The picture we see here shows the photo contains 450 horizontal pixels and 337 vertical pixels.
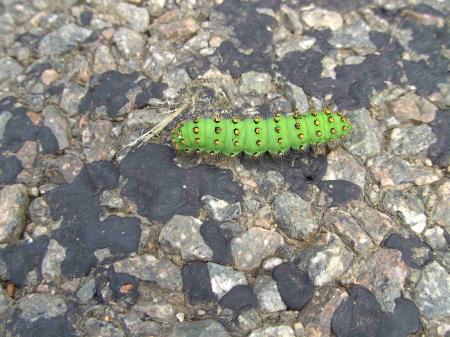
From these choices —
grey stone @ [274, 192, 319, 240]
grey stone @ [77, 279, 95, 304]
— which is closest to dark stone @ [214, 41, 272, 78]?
grey stone @ [274, 192, 319, 240]

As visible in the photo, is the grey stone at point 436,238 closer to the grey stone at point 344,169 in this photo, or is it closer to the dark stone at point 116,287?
the grey stone at point 344,169

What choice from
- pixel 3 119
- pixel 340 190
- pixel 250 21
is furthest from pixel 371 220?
pixel 3 119

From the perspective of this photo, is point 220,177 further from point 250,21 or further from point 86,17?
point 86,17

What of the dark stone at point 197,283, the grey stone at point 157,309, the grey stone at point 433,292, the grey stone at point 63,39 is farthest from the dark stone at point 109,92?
the grey stone at point 433,292

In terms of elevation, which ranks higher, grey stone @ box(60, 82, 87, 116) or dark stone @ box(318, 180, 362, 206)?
grey stone @ box(60, 82, 87, 116)

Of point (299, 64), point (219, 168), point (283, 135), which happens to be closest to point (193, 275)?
point (219, 168)

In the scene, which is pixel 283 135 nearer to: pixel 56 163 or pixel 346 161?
pixel 346 161

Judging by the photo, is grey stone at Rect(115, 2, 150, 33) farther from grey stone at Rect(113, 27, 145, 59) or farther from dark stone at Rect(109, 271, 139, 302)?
dark stone at Rect(109, 271, 139, 302)
